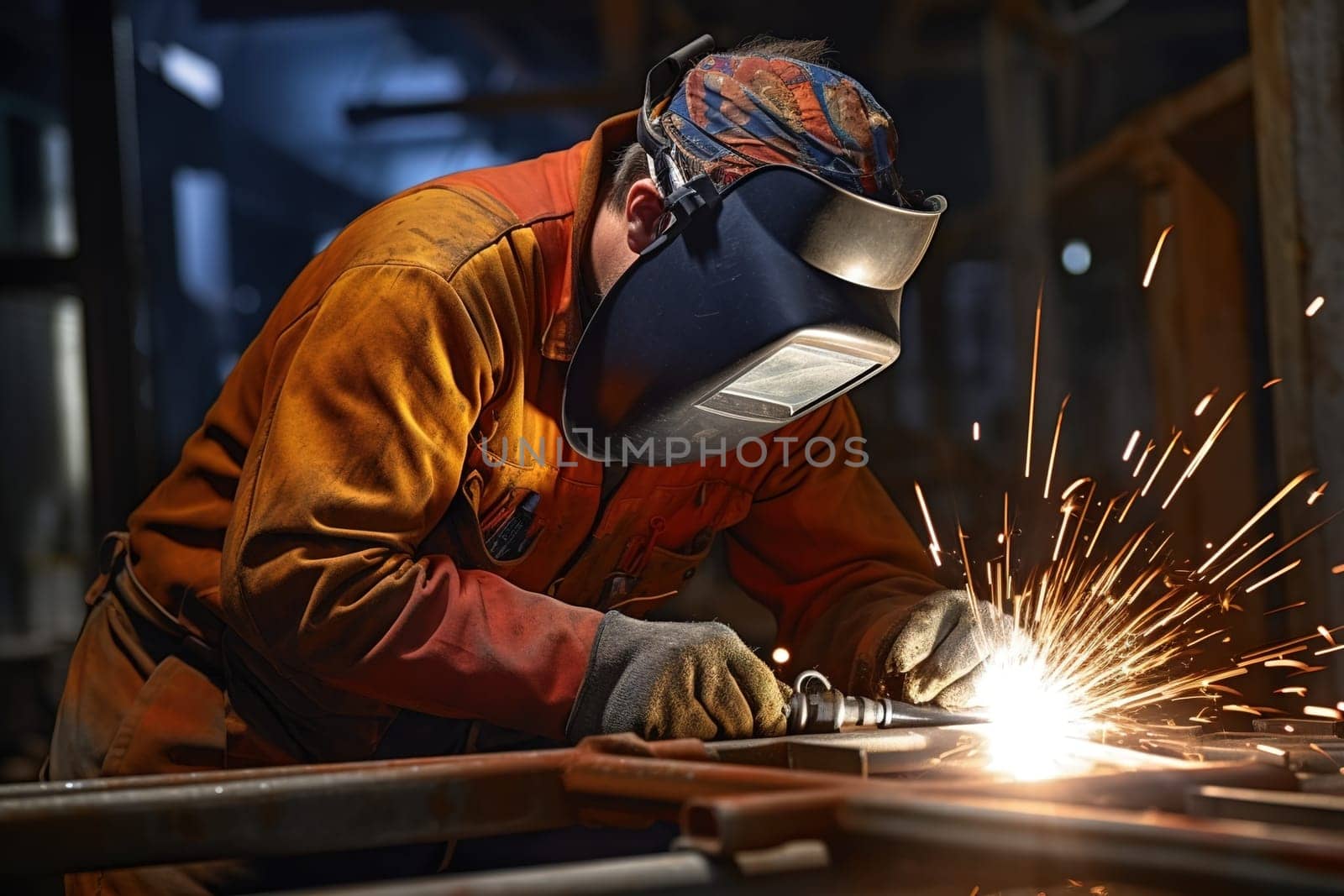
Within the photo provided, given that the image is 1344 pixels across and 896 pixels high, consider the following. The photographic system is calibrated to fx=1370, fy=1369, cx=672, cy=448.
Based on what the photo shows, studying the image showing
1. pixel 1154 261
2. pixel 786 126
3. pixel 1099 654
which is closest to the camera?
pixel 786 126

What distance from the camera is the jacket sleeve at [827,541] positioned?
2.29 m

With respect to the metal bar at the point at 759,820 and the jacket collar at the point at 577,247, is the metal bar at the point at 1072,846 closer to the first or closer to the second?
the metal bar at the point at 759,820

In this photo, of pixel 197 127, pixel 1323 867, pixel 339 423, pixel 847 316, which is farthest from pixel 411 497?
Result: pixel 197 127

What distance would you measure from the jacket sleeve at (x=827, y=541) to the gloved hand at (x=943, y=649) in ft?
0.40

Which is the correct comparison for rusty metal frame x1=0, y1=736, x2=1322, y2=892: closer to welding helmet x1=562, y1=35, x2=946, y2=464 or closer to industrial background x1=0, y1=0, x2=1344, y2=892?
welding helmet x1=562, y1=35, x2=946, y2=464

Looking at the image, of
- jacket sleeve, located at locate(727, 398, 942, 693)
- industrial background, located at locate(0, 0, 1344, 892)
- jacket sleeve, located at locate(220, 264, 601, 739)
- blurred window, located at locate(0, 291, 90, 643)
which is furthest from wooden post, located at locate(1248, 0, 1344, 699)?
blurred window, located at locate(0, 291, 90, 643)

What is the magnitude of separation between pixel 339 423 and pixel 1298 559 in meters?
1.89

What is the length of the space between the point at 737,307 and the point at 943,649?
0.67 metres

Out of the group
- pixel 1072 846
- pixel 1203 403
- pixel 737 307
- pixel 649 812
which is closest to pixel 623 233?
pixel 737 307

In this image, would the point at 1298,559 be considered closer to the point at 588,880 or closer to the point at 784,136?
the point at 784,136

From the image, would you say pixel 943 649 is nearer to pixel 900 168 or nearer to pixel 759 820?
pixel 900 168

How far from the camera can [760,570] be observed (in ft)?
8.12

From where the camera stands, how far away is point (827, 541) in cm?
237

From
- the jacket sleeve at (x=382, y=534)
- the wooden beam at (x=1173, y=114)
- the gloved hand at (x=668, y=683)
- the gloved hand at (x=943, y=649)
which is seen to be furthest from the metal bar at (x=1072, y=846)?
the wooden beam at (x=1173, y=114)
